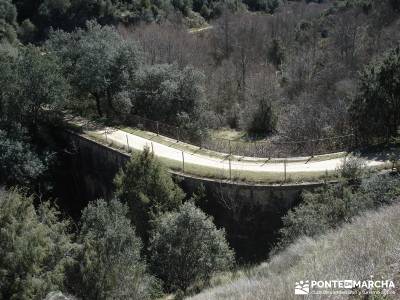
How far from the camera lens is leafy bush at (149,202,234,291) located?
19.7 meters

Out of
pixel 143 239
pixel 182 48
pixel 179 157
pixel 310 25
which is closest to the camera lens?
pixel 143 239

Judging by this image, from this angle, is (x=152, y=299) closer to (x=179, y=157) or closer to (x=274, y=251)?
(x=274, y=251)

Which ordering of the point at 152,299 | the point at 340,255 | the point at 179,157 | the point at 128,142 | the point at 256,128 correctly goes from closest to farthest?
the point at 340,255, the point at 152,299, the point at 179,157, the point at 128,142, the point at 256,128

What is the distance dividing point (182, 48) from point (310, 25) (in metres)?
25.0

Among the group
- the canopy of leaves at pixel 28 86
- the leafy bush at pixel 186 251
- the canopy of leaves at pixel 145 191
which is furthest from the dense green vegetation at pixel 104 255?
the canopy of leaves at pixel 28 86

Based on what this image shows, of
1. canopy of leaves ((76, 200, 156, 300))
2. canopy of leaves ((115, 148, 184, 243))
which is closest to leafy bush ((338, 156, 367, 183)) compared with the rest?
canopy of leaves ((115, 148, 184, 243))

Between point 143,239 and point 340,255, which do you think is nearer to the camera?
point 340,255

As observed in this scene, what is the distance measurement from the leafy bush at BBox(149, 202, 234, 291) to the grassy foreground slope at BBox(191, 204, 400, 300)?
3384mm

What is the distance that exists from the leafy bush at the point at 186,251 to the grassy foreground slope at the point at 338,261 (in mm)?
3384

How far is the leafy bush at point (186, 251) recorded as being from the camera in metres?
19.7

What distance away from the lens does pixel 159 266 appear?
20.2 m

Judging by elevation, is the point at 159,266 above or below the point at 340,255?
below

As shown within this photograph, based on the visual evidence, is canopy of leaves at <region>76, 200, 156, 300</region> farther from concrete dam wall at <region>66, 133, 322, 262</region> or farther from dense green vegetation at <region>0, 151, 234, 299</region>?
concrete dam wall at <region>66, 133, 322, 262</region>

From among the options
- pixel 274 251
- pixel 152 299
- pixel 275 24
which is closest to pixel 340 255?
pixel 274 251
